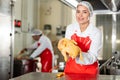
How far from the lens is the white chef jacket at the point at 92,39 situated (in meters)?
2.04

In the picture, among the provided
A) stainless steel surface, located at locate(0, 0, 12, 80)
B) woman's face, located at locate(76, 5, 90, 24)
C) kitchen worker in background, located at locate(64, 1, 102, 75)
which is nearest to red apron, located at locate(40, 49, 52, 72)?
stainless steel surface, located at locate(0, 0, 12, 80)

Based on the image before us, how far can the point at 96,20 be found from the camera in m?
6.54

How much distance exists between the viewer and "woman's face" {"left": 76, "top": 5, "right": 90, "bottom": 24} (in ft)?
7.22

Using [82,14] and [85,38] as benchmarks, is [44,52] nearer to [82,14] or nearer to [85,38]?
[85,38]

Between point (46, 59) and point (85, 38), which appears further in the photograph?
point (46, 59)

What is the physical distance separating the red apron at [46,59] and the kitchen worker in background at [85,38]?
90.4 inches

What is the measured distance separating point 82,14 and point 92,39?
25cm

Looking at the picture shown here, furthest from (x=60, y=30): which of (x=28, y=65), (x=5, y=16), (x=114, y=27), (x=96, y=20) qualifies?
(x=5, y=16)

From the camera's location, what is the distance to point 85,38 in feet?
7.50

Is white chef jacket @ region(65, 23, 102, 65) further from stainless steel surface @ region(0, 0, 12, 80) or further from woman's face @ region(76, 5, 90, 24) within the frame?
stainless steel surface @ region(0, 0, 12, 80)

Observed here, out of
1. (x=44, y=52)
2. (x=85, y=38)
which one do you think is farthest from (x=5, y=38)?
(x=85, y=38)

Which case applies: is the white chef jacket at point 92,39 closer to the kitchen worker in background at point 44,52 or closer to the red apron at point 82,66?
the red apron at point 82,66

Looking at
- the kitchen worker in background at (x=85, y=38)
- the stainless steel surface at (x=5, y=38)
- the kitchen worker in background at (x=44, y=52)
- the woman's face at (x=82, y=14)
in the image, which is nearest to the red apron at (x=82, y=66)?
the kitchen worker in background at (x=85, y=38)

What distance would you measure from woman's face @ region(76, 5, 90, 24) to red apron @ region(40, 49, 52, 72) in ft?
8.07
